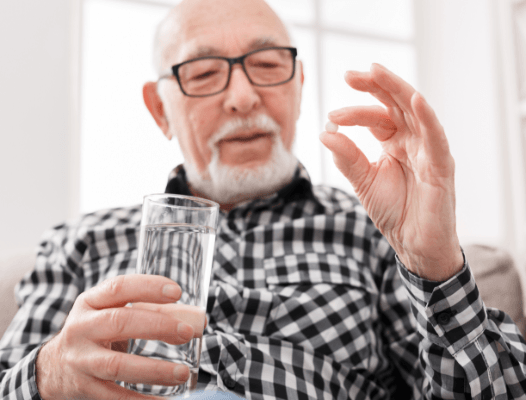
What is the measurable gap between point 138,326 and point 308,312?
440mm

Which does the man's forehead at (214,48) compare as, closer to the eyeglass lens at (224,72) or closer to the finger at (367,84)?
the eyeglass lens at (224,72)

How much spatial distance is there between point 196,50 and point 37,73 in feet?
4.08

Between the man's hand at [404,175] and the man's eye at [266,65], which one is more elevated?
the man's eye at [266,65]

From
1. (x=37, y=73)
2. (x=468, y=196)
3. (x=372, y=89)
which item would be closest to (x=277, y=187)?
(x=372, y=89)

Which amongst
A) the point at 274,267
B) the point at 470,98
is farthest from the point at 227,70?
the point at 470,98

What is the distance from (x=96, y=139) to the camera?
2176 millimetres

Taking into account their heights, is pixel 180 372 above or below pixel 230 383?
above

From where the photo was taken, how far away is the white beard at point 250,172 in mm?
1046

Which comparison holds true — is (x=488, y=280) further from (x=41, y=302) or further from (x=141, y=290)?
(x=41, y=302)

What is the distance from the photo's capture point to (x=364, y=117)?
65 cm

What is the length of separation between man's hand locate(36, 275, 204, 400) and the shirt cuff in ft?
1.14

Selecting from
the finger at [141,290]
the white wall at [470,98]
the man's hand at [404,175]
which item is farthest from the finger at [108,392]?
the white wall at [470,98]

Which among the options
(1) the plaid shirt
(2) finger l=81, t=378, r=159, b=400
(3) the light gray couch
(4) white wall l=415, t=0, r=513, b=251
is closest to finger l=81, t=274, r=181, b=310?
(2) finger l=81, t=378, r=159, b=400

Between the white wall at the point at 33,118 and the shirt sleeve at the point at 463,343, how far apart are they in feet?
5.57
